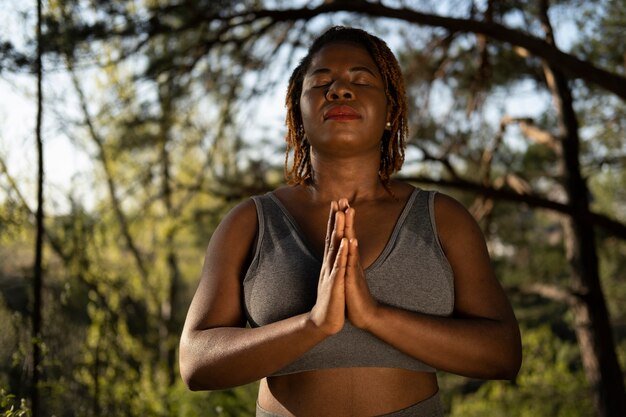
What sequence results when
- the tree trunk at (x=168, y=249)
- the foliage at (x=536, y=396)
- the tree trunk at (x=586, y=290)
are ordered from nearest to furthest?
1. the tree trunk at (x=586, y=290)
2. the tree trunk at (x=168, y=249)
3. the foliage at (x=536, y=396)

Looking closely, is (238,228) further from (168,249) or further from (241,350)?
(168,249)

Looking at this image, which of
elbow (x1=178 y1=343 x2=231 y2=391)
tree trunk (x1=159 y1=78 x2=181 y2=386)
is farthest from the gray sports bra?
tree trunk (x1=159 y1=78 x2=181 y2=386)

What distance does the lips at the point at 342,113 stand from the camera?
145 cm

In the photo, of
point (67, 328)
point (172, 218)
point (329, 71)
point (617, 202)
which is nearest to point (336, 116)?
point (329, 71)

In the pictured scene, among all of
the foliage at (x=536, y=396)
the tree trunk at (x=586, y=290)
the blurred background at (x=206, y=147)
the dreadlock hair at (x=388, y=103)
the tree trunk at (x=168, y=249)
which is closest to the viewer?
the dreadlock hair at (x=388, y=103)

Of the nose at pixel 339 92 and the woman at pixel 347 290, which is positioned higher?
the nose at pixel 339 92

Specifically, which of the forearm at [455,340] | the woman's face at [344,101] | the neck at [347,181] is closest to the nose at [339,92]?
the woman's face at [344,101]

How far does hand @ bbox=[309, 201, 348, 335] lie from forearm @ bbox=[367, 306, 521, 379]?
80mm

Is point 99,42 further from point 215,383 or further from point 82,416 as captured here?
point 215,383

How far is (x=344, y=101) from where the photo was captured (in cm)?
146

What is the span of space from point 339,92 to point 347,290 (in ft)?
1.43

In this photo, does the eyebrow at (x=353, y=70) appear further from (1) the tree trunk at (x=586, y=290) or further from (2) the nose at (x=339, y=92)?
(1) the tree trunk at (x=586, y=290)

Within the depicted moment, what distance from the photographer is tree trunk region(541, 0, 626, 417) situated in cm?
510

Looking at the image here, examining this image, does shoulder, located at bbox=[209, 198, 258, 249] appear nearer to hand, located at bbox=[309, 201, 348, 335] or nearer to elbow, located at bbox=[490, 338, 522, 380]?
hand, located at bbox=[309, 201, 348, 335]
